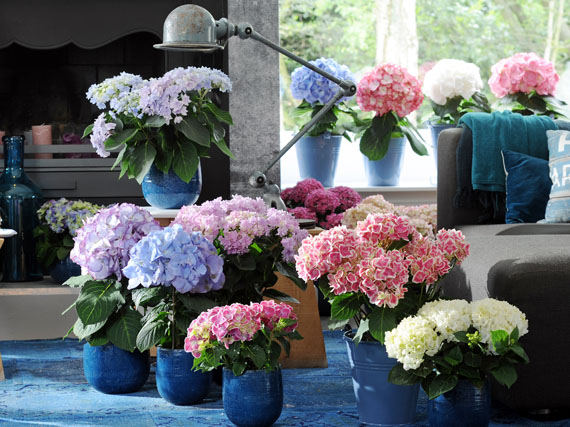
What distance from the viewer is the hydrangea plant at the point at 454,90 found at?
164 inches

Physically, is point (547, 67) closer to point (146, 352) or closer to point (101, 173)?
point (101, 173)

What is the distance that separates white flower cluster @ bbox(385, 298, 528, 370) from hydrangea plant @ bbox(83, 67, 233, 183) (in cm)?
114

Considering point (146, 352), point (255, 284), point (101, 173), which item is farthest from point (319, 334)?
point (101, 173)

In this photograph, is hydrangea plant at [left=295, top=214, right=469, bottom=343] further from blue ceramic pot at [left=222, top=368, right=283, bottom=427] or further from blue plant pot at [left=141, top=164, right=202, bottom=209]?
blue plant pot at [left=141, top=164, right=202, bottom=209]

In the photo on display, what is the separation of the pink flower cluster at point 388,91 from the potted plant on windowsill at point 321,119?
96mm

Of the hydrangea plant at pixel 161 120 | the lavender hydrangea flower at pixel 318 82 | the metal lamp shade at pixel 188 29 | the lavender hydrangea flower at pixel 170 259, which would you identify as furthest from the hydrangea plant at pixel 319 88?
the lavender hydrangea flower at pixel 170 259

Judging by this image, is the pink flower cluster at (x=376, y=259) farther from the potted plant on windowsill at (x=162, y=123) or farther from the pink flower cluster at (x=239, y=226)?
the potted plant on windowsill at (x=162, y=123)

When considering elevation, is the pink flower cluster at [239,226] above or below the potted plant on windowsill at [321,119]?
below

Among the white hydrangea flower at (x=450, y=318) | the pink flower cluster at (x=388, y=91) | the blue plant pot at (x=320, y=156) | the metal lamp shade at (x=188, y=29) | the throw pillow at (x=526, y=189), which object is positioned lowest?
the white hydrangea flower at (x=450, y=318)

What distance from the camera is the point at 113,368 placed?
2.60m

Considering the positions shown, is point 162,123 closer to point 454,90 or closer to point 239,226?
point 239,226

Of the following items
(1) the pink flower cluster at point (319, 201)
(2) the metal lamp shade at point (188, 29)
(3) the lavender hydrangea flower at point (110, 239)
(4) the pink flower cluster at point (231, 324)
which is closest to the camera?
(4) the pink flower cluster at point (231, 324)

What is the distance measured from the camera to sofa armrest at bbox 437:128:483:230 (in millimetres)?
3215

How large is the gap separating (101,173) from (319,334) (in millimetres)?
1316
